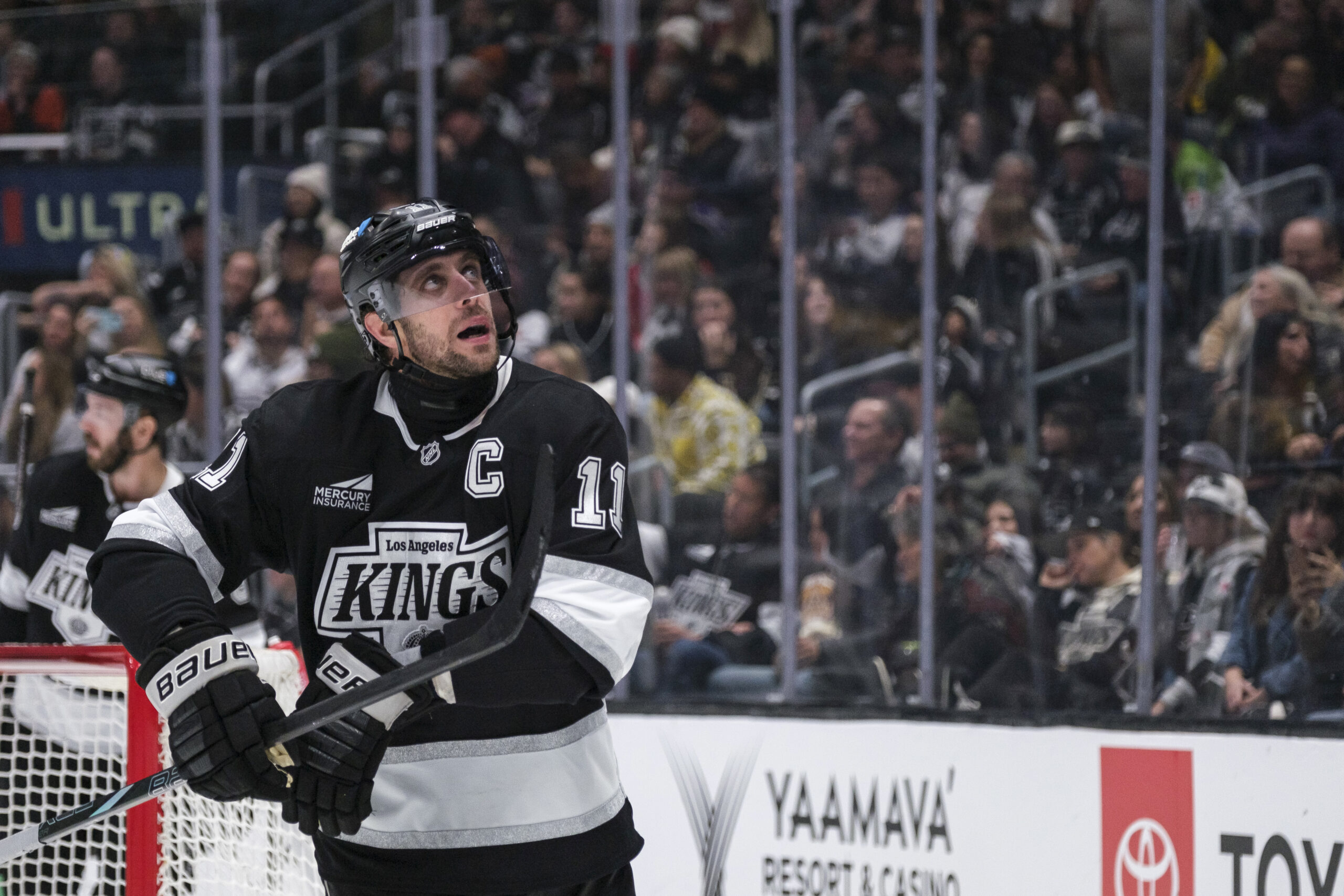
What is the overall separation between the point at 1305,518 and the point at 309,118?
8.87ft

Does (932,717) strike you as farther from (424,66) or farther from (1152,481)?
(424,66)

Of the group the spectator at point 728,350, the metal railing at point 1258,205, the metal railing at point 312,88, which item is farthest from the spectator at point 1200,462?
the metal railing at point 312,88

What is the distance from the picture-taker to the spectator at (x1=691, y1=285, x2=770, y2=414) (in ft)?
12.5

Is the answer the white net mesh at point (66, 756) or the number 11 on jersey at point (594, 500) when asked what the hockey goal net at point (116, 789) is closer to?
the white net mesh at point (66, 756)

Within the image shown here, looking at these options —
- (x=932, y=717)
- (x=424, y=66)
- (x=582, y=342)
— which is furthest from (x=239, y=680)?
(x=424, y=66)

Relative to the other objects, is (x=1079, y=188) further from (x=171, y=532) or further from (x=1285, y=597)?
(x=171, y=532)

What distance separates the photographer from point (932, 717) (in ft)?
9.77

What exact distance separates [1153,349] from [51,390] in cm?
281

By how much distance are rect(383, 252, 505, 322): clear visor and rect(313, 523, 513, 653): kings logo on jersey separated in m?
0.25

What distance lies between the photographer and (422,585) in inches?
66.7

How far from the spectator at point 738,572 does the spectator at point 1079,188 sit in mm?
913

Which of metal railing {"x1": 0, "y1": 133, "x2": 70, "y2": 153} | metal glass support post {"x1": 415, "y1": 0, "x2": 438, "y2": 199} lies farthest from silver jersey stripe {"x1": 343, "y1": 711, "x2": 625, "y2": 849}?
metal railing {"x1": 0, "y1": 133, "x2": 70, "y2": 153}

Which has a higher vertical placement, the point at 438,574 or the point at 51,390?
the point at 51,390

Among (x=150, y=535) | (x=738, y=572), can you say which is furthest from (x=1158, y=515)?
(x=150, y=535)
